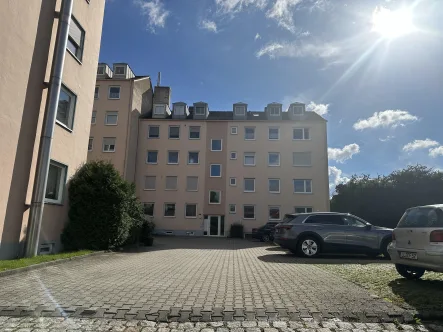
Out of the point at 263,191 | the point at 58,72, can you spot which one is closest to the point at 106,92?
the point at 263,191

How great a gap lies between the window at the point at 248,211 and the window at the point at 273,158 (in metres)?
5.15

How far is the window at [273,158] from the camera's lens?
36500mm

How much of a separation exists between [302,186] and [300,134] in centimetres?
588

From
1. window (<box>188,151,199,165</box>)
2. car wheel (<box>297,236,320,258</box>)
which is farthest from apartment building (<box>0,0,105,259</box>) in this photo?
window (<box>188,151,199,165</box>)

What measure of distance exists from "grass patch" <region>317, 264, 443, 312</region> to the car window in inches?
46.3

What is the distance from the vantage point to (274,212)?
115 ft

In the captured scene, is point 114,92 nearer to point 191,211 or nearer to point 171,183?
point 171,183

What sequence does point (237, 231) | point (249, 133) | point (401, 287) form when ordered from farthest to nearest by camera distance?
point (249, 133) < point (237, 231) < point (401, 287)

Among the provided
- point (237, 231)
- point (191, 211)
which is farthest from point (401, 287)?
point (191, 211)

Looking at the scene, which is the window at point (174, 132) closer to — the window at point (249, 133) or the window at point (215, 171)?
the window at point (215, 171)

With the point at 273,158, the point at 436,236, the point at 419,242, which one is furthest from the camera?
the point at 273,158

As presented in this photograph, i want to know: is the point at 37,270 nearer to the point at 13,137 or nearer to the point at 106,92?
the point at 13,137

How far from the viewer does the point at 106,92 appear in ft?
119

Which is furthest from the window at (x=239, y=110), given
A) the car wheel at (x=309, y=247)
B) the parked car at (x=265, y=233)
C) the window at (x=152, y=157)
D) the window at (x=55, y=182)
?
the window at (x=55, y=182)
